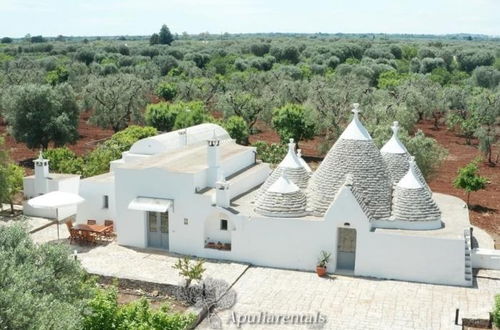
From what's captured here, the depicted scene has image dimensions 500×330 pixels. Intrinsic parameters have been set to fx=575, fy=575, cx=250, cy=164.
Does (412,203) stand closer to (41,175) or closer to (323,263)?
(323,263)

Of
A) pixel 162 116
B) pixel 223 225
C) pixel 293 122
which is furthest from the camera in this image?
pixel 162 116

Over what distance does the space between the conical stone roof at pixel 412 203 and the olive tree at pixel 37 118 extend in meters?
30.3

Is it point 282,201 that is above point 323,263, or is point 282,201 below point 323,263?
above

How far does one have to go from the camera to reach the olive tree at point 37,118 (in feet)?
147

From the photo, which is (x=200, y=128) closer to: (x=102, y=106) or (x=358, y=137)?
(x=358, y=137)

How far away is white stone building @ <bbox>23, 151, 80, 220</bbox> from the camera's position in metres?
30.6

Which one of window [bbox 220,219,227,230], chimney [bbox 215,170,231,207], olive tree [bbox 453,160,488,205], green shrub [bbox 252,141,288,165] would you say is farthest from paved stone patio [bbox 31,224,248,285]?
olive tree [bbox 453,160,488,205]

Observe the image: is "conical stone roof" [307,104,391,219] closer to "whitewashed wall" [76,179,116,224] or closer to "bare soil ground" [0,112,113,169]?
"whitewashed wall" [76,179,116,224]

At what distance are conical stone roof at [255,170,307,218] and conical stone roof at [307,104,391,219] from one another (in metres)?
0.69

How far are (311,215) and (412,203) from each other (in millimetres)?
4103

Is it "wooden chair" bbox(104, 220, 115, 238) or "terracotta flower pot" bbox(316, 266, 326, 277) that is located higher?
"wooden chair" bbox(104, 220, 115, 238)

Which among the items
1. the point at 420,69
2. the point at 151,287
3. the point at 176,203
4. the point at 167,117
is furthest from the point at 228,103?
the point at 420,69

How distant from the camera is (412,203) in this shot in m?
23.2

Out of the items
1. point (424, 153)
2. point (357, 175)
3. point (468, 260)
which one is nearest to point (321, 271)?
point (357, 175)
